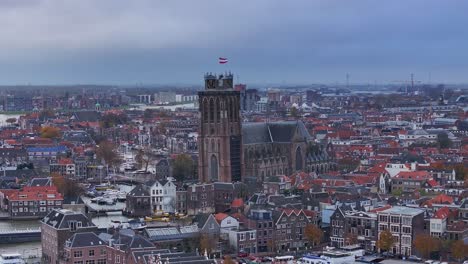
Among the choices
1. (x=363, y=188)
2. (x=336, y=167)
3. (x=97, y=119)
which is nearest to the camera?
(x=363, y=188)

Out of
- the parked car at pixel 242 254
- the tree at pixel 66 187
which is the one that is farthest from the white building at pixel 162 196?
the parked car at pixel 242 254

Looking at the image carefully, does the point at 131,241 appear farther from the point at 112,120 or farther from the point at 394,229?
the point at 112,120

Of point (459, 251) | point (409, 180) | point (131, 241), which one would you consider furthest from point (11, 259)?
point (409, 180)

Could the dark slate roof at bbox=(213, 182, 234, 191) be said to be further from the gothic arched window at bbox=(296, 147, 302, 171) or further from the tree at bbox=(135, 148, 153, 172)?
the tree at bbox=(135, 148, 153, 172)

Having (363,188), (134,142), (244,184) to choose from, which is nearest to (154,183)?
(244,184)

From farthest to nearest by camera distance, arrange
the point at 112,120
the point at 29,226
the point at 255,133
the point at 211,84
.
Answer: the point at 112,120, the point at 255,133, the point at 211,84, the point at 29,226

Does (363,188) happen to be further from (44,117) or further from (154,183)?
(44,117)
